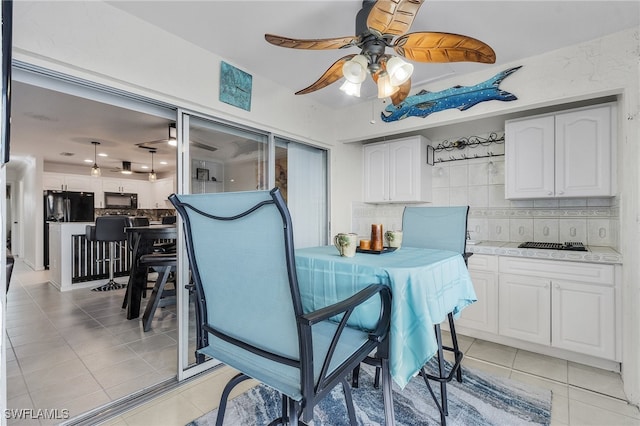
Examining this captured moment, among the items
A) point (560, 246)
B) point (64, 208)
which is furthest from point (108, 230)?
point (560, 246)

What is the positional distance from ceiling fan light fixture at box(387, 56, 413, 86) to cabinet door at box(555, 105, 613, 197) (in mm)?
1833

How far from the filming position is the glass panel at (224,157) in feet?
7.83

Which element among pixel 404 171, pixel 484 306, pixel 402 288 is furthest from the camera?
pixel 404 171

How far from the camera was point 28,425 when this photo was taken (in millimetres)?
1715

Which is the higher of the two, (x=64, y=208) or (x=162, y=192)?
(x=162, y=192)

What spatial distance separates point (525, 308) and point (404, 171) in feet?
5.84

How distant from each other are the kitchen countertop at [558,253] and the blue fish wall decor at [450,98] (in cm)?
127

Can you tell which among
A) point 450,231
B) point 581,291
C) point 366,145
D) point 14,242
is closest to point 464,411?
point 450,231

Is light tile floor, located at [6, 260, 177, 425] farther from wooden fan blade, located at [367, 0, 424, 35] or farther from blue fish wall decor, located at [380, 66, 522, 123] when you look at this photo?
blue fish wall decor, located at [380, 66, 522, 123]

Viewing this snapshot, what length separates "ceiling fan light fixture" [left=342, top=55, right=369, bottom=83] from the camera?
1.68 m

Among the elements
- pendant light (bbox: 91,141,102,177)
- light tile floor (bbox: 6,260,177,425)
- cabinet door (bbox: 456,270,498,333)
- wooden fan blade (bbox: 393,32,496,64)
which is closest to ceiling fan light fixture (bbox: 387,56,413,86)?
wooden fan blade (bbox: 393,32,496,64)

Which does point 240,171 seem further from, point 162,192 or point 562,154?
point 162,192

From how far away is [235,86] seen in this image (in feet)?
8.31

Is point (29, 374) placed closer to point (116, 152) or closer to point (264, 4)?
point (264, 4)
